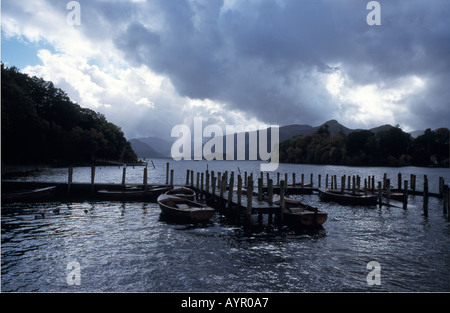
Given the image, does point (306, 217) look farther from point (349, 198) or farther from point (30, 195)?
point (30, 195)

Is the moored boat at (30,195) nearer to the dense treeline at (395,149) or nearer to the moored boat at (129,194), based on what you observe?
the moored boat at (129,194)

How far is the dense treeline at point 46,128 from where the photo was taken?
2375 inches

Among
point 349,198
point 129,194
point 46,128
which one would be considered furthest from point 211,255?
point 46,128

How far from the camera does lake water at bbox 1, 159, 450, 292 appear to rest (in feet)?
35.6

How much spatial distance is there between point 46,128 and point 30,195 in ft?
190

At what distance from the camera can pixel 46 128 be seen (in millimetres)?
77438

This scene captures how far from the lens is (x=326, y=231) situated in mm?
19156

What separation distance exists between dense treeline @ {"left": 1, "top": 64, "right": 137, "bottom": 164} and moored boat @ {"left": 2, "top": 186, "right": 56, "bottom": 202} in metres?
30.3

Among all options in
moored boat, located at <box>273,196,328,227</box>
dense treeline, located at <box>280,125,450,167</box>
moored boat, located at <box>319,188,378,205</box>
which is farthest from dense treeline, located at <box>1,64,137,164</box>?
dense treeline, located at <box>280,125,450,167</box>

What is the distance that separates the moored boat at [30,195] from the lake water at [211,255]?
6088mm
